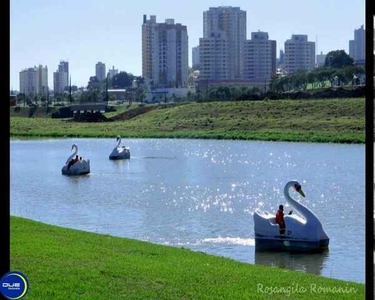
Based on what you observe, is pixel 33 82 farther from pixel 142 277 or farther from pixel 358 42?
pixel 142 277

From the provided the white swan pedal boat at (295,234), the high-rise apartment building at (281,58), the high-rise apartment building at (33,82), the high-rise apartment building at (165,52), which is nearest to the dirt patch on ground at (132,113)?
the high-rise apartment building at (33,82)

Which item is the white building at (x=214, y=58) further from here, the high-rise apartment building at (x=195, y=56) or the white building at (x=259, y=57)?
the high-rise apartment building at (x=195, y=56)

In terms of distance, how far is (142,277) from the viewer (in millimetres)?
8203

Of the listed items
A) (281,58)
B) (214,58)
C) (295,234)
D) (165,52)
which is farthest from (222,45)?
(295,234)

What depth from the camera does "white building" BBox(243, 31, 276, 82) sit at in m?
172

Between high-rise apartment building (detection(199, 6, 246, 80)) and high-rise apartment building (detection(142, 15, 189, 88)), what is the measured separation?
225 inches

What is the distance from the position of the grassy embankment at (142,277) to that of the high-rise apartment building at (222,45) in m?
157

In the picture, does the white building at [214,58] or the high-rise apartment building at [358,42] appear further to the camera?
the white building at [214,58]

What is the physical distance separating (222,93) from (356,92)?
99.4ft

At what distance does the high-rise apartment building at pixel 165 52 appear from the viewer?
6850 inches

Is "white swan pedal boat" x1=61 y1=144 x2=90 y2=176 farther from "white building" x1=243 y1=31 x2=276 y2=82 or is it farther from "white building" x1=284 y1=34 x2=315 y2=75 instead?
"white building" x1=284 y1=34 x2=315 y2=75

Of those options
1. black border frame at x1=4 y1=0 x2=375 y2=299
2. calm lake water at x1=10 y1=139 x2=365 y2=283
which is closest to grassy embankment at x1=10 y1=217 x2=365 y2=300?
calm lake water at x1=10 y1=139 x2=365 y2=283

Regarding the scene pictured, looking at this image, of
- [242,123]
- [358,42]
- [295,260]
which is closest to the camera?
[295,260]

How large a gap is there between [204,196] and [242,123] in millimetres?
46227
